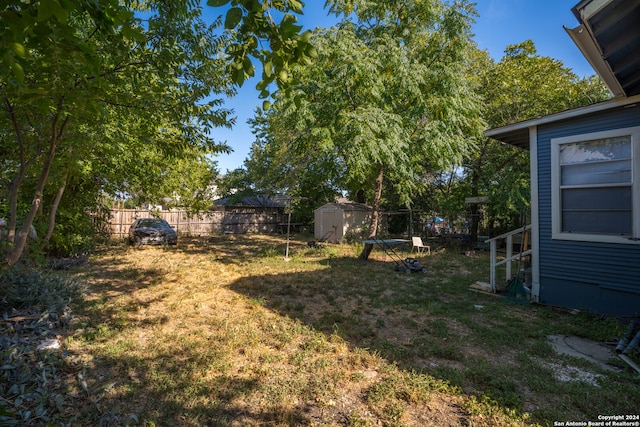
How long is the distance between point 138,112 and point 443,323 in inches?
195

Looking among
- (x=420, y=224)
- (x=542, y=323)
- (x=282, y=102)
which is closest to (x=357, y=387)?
(x=542, y=323)

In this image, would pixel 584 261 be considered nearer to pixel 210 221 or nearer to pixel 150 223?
pixel 150 223

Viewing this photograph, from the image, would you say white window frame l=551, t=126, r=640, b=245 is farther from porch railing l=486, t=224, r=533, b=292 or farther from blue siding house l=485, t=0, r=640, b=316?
porch railing l=486, t=224, r=533, b=292

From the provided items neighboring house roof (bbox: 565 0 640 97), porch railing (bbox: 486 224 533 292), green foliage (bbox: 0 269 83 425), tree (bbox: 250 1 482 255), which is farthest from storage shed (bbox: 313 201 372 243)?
neighboring house roof (bbox: 565 0 640 97)

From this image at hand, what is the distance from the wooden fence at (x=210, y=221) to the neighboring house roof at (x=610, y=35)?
1386 cm

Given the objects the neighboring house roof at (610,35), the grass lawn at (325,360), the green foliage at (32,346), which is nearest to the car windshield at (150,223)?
the grass lawn at (325,360)

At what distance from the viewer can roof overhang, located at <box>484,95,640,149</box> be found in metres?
4.60

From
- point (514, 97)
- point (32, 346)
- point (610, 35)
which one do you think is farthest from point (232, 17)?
point (514, 97)

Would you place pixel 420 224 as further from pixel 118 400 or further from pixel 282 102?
pixel 118 400

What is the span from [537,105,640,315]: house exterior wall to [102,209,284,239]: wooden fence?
1283 cm

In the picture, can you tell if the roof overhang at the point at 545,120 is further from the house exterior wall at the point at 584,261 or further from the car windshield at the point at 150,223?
the car windshield at the point at 150,223

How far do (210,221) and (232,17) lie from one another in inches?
792

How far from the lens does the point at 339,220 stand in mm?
16266

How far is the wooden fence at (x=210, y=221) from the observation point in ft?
49.5
